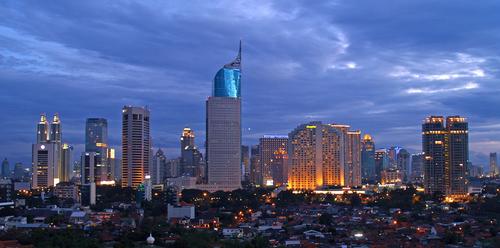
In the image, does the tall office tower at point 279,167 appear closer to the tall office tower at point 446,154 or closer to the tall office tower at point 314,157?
the tall office tower at point 314,157

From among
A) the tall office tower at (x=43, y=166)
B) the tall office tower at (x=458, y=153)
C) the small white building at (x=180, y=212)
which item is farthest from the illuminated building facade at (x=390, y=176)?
the small white building at (x=180, y=212)

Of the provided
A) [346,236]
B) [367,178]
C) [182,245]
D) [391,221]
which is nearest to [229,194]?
[391,221]

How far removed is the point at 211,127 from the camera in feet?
197

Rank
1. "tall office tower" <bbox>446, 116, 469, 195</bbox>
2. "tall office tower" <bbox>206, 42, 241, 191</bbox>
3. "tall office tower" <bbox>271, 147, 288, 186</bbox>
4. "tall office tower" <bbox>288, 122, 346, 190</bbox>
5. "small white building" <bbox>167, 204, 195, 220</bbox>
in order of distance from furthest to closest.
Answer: "tall office tower" <bbox>271, 147, 288, 186</bbox> < "tall office tower" <bbox>288, 122, 346, 190</bbox> < "tall office tower" <bbox>206, 42, 241, 191</bbox> < "tall office tower" <bbox>446, 116, 469, 195</bbox> < "small white building" <bbox>167, 204, 195, 220</bbox>

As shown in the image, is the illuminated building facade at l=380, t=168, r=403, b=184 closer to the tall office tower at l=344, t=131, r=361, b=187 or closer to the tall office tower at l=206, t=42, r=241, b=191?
the tall office tower at l=344, t=131, r=361, b=187

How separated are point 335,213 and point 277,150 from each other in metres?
43.0

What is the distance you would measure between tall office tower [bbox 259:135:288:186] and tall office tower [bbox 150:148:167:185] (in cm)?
1064

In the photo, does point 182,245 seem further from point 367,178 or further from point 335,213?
point 367,178

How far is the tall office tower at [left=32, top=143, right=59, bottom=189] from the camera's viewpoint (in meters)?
67.2

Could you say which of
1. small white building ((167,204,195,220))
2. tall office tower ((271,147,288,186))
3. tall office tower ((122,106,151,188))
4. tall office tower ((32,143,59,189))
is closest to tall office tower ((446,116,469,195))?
tall office tower ((271,147,288,186))

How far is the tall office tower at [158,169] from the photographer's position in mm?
73500

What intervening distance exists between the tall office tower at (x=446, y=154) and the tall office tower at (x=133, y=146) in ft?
77.4

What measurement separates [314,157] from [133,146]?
1787 cm

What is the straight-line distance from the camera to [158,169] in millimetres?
76625
